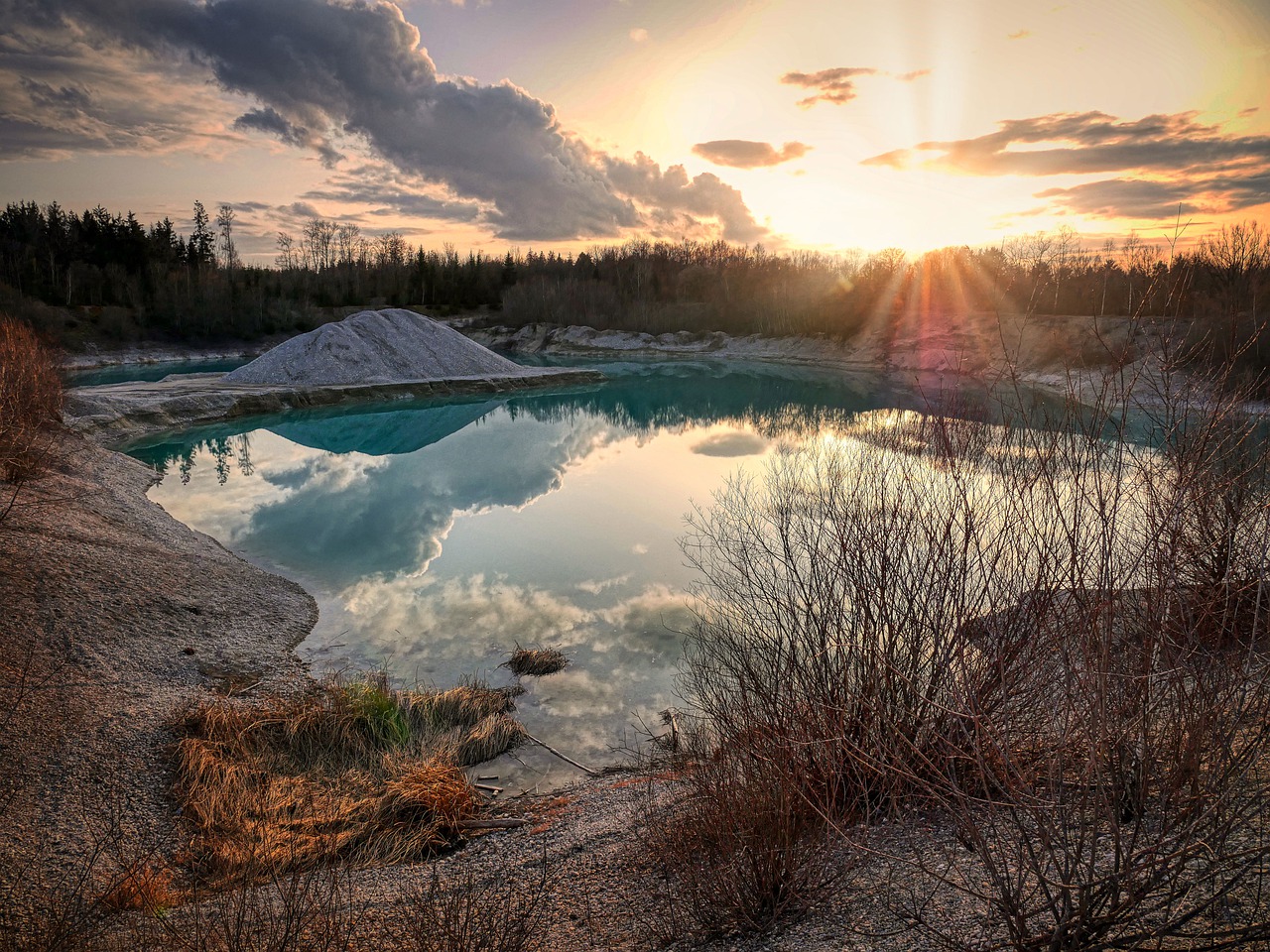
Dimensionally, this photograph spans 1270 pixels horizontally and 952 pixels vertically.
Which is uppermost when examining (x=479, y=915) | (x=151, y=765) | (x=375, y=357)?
(x=375, y=357)

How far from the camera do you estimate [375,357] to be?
26875 mm

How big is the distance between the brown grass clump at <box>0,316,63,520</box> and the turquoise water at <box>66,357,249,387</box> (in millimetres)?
16215

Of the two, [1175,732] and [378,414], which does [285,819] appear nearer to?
[1175,732]

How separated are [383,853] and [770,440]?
47.1 ft

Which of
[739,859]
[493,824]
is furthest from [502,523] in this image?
[739,859]

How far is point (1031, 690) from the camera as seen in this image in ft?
11.4

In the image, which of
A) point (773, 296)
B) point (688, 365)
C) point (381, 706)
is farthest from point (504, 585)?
point (773, 296)

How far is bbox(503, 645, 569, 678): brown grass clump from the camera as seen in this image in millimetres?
6668

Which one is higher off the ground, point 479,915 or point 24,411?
point 24,411

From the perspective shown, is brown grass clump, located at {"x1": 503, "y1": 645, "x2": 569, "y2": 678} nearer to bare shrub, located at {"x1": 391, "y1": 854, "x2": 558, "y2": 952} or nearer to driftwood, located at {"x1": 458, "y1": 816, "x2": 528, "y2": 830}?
driftwood, located at {"x1": 458, "y1": 816, "x2": 528, "y2": 830}

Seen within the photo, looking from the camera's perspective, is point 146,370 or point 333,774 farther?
point 146,370

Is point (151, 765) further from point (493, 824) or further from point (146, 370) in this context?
point (146, 370)

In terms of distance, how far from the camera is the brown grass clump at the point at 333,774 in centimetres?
401

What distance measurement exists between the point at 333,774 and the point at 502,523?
6.94 m
